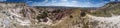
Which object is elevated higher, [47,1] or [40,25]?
[47,1]

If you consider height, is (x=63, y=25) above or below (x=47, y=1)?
below

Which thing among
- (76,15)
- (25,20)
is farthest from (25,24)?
Answer: (76,15)

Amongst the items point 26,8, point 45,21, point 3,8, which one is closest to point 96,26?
point 45,21

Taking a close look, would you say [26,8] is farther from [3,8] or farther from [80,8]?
[80,8]

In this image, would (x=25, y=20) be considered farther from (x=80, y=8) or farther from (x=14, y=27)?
(x=80, y=8)
